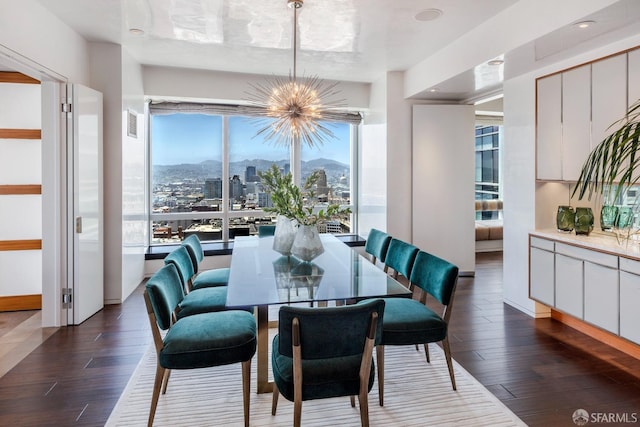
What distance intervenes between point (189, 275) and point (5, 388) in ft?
4.41

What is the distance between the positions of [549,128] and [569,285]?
4.85ft

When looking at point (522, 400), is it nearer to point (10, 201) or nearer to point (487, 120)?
point (10, 201)

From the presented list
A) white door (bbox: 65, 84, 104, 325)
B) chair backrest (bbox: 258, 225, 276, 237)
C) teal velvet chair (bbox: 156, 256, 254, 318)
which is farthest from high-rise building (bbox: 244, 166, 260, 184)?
teal velvet chair (bbox: 156, 256, 254, 318)

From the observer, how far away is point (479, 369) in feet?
9.09

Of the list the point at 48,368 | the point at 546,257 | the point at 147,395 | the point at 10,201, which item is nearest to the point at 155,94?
the point at 10,201

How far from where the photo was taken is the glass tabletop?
2.16m

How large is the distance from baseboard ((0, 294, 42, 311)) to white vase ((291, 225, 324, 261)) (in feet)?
10.2

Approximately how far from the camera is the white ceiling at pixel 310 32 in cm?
→ 312

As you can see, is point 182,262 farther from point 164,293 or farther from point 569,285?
point 569,285

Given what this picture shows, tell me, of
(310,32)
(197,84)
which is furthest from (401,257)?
(197,84)

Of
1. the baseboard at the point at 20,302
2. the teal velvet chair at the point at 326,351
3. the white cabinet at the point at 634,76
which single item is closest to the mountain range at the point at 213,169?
the baseboard at the point at 20,302

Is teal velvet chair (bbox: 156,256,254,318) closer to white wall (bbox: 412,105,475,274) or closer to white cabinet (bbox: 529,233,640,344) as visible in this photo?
white cabinet (bbox: 529,233,640,344)

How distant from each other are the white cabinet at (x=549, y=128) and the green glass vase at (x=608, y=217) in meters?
0.54

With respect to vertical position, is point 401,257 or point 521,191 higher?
point 521,191
